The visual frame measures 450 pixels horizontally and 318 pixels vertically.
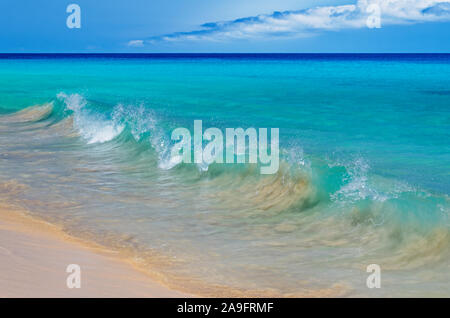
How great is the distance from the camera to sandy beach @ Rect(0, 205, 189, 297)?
5.13 metres

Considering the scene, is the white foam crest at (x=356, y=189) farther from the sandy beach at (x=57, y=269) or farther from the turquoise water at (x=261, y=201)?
the sandy beach at (x=57, y=269)

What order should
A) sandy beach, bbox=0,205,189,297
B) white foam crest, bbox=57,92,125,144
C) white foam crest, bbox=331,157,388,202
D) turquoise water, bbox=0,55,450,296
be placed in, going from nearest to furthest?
sandy beach, bbox=0,205,189,297
turquoise water, bbox=0,55,450,296
white foam crest, bbox=331,157,388,202
white foam crest, bbox=57,92,125,144

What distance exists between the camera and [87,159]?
47.8ft

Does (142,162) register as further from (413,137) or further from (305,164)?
(413,137)

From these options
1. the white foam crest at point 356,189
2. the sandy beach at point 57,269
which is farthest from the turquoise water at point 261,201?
the sandy beach at point 57,269

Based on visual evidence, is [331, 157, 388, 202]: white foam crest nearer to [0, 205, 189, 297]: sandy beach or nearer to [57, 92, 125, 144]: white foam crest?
[0, 205, 189, 297]: sandy beach

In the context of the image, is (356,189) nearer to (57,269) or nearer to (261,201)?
(261,201)

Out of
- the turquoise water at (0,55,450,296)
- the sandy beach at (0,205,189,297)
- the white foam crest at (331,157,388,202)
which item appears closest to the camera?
the sandy beach at (0,205,189,297)

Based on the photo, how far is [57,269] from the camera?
5.76m

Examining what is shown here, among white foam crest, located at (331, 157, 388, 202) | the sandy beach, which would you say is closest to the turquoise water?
white foam crest, located at (331, 157, 388, 202)

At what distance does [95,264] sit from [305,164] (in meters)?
6.24
